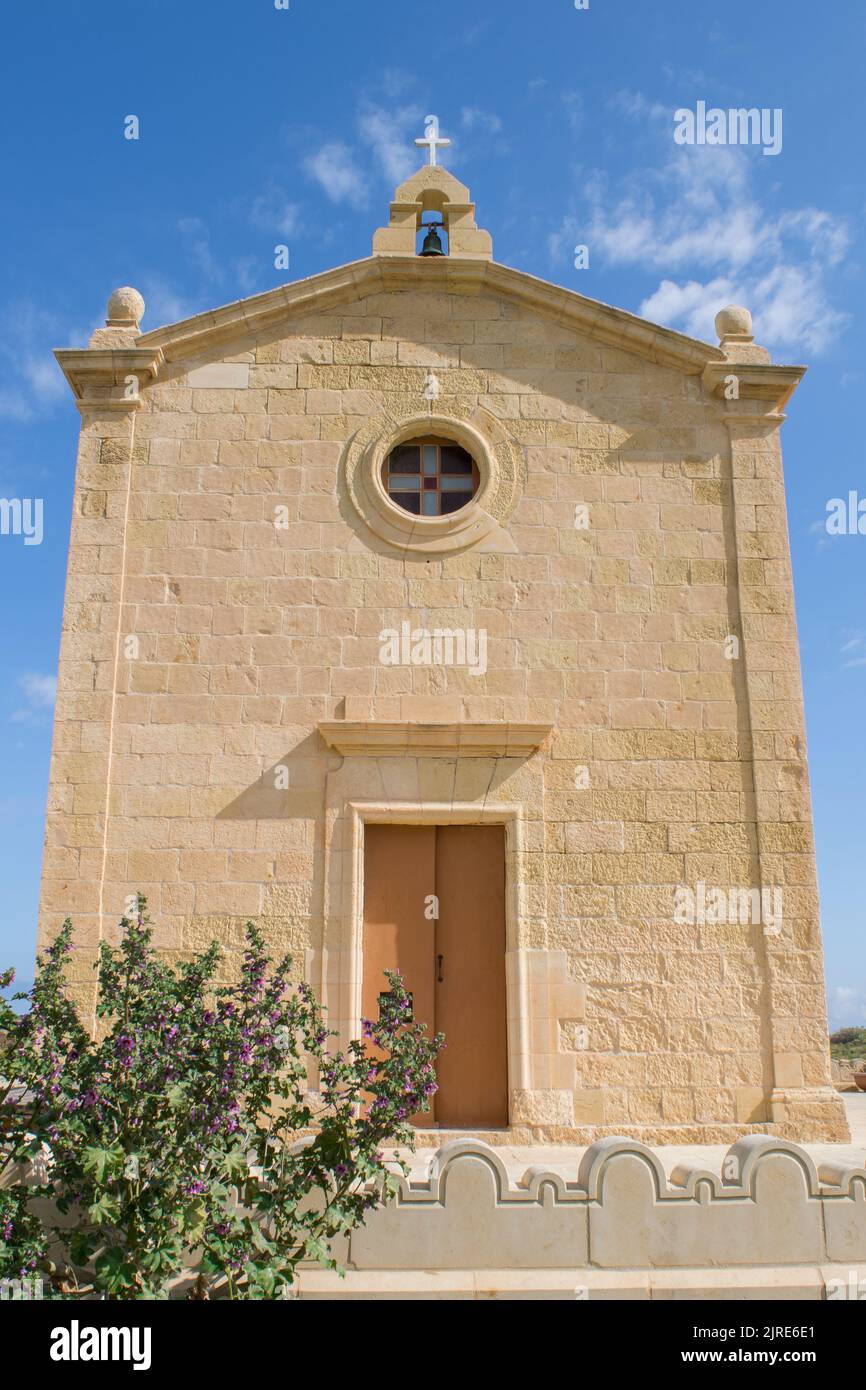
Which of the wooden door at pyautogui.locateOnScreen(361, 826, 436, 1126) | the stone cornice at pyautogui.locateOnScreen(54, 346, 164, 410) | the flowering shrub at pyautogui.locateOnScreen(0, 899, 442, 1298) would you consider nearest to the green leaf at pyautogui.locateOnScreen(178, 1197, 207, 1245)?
the flowering shrub at pyautogui.locateOnScreen(0, 899, 442, 1298)

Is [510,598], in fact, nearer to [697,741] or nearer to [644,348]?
[697,741]

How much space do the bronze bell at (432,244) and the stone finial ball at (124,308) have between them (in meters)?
2.67

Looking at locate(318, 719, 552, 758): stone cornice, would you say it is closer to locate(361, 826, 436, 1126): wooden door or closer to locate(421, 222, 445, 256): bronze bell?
locate(361, 826, 436, 1126): wooden door

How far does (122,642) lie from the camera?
9.05 m

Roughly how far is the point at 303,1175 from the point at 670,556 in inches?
242

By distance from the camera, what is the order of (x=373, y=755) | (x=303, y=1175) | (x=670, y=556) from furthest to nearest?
(x=670, y=556), (x=373, y=755), (x=303, y=1175)

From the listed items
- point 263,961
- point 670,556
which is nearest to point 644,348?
point 670,556

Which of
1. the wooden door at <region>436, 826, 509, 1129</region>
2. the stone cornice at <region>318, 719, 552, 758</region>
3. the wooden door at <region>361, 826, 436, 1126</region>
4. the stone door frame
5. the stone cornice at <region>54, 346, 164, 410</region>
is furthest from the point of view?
the stone cornice at <region>54, 346, 164, 410</region>

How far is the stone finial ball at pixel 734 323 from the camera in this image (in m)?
9.91

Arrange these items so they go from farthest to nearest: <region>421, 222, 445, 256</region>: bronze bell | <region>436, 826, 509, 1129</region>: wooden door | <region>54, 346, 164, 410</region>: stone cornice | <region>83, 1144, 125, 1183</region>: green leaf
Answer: <region>421, 222, 445, 256</region>: bronze bell → <region>54, 346, 164, 410</region>: stone cornice → <region>436, 826, 509, 1129</region>: wooden door → <region>83, 1144, 125, 1183</region>: green leaf

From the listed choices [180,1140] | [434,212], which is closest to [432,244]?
[434,212]

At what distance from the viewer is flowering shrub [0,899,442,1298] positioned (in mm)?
4785

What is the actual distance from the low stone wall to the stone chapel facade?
2.73 metres

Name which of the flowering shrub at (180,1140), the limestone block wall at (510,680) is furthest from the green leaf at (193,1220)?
the limestone block wall at (510,680)
